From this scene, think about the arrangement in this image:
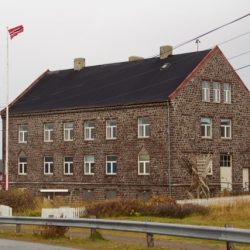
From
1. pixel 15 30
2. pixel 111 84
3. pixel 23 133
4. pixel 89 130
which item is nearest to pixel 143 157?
pixel 89 130

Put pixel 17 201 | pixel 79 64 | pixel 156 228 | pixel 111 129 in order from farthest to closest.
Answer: pixel 79 64
pixel 111 129
pixel 17 201
pixel 156 228

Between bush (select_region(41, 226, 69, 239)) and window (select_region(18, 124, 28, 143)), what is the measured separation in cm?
3347

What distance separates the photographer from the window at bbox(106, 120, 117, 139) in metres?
45.6

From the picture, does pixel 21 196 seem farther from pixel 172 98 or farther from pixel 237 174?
pixel 237 174

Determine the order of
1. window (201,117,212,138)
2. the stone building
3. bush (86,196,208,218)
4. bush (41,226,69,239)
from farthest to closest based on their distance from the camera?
window (201,117,212,138) → the stone building → bush (86,196,208,218) → bush (41,226,69,239)

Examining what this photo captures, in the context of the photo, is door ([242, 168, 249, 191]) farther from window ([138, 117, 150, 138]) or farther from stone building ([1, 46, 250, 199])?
window ([138, 117, 150, 138])

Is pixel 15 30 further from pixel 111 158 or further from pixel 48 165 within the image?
pixel 48 165

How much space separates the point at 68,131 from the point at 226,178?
12.2 meters

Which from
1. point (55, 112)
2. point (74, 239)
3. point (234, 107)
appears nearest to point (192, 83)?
point (234, 107)

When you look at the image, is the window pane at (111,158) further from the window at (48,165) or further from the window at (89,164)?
the window at (48,165)

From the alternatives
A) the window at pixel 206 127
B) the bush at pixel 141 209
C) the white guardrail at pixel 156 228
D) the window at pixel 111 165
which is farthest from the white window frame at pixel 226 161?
the white guardrail at pixel 156 228

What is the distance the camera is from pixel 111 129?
45.8 metres

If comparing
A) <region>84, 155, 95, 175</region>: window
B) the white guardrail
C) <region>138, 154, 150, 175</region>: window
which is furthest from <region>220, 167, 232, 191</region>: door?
the white guardrail

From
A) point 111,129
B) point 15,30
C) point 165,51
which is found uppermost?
point 15,30
